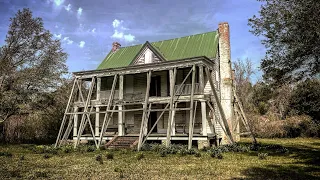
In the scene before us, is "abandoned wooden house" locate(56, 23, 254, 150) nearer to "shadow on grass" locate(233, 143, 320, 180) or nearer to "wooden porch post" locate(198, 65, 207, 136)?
"wooden porch post" locate(198, 65, 207, 136)

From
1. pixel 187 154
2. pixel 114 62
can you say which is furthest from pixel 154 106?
pixel 187 154

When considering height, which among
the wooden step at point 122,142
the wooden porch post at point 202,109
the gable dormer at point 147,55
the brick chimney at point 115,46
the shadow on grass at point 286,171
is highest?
the brick chimney at point 115,46

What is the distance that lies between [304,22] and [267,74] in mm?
4092

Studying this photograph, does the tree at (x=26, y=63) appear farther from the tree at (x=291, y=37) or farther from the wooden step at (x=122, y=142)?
the tree at (x=291, y=37)

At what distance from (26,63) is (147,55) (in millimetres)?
11212

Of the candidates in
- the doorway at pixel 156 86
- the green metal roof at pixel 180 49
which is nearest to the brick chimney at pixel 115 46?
the green metal roof at pixel 180 49

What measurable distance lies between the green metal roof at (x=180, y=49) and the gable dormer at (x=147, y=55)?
0.44 meters

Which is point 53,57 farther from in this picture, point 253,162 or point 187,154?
point 253,162

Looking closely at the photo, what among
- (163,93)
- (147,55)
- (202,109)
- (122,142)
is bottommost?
(122,142)

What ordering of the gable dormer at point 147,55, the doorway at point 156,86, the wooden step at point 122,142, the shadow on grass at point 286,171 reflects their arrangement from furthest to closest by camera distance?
the doorway at point 156,86
the gable dormer at point 147,55
the wooden step at point 122,142
the shadow on grass at point 286,171

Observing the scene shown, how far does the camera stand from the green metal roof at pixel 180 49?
22656 millimetres

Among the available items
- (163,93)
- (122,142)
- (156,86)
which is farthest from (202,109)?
(156,86)

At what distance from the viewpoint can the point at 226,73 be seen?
74.4 ft

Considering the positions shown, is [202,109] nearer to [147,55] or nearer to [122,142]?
[122,142]
